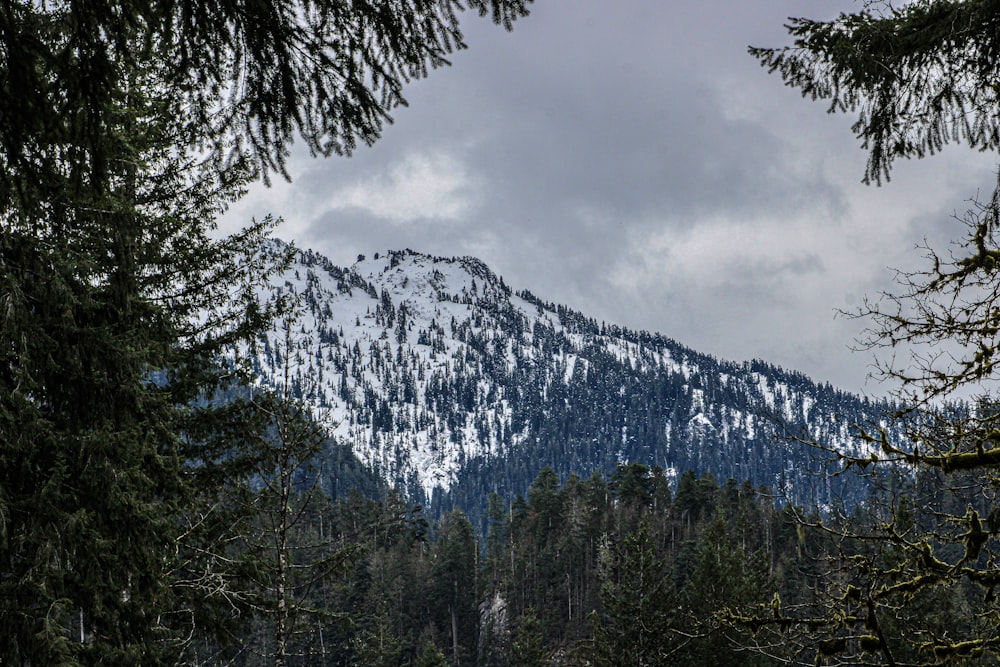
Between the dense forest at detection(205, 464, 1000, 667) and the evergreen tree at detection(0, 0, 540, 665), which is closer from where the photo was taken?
the evergreen tree at detection(0, 0, 540, 665)

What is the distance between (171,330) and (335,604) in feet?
165

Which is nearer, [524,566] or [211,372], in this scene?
[211,372]

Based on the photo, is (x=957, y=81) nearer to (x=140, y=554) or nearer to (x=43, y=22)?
(x=43, y=22)

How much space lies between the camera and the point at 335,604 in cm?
5425

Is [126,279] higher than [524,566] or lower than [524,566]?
higher

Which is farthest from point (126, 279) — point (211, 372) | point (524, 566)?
point (524, 566)

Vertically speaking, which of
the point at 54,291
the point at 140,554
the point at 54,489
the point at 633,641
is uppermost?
the point at 54,291

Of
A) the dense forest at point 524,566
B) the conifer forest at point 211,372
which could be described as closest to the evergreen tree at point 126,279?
the conifer forest at point 211,372

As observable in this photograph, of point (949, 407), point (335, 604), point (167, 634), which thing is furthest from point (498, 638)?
point (949, 407)

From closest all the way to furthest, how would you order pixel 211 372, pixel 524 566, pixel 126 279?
pixel 126 279, pixel 211 372, pixel 524 566

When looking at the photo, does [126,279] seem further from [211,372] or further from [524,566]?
[524,566]

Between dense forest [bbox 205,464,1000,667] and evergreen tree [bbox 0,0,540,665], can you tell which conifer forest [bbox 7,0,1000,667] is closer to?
evergreen tree [bbox 0,0,540,665]

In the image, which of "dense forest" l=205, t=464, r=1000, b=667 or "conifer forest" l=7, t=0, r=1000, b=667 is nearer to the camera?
"conifer forest" l=7, t=0, r=1000, b=667

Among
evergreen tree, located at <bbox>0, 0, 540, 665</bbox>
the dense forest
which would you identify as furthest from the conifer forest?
the dense forest
